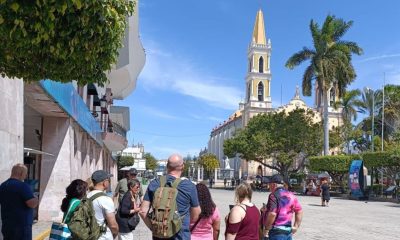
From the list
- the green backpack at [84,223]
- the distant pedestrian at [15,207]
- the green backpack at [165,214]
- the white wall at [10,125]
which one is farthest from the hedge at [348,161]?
the green backpack at [165,214]

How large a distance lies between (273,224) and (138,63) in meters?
31.4

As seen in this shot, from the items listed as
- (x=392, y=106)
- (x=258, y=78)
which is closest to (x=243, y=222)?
(x=392, y=106)

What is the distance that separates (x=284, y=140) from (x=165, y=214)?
49.0m

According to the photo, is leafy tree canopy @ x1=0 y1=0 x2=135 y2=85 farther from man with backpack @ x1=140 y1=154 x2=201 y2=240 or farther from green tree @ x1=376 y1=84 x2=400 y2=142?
green tree @ x1=376 y1=84 x2=400 y2=142

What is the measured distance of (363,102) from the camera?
6512 cm

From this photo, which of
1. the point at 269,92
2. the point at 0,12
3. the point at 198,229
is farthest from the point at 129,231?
the point at 269,92

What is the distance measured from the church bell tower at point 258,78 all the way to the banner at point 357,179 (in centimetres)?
5466

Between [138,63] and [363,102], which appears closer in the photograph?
[138,63]

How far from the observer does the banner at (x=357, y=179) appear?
125 feet

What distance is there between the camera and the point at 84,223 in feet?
18.0

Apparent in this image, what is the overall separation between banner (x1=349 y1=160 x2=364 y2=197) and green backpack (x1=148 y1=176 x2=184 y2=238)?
3549 cm

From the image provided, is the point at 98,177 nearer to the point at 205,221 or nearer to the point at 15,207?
the point at 205,221

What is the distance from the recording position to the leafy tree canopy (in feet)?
13.3

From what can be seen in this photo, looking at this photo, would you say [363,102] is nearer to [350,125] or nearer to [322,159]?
[350,125]
